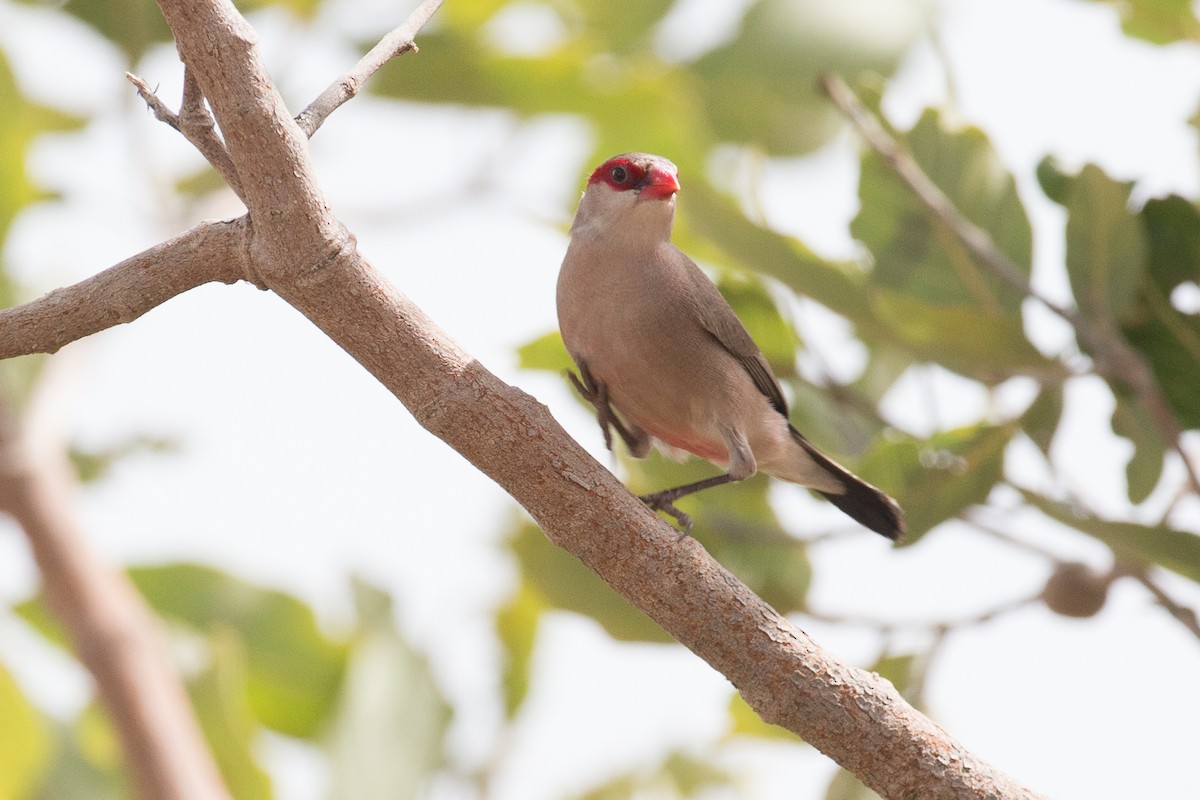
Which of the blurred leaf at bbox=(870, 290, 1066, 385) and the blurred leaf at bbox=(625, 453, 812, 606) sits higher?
the blurred leaf at bbox=(870, 290, 1066, 385)

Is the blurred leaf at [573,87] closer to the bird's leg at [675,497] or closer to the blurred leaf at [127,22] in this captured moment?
the blurred leaf at [127,22]

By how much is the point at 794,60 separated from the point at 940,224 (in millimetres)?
1644

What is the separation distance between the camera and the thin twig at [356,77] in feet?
6.09

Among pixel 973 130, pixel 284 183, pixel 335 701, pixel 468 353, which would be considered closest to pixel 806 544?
pixel 973 130

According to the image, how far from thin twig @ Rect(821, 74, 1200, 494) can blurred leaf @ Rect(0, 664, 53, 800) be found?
3076 mm

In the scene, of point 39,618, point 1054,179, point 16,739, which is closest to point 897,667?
point 1054,179

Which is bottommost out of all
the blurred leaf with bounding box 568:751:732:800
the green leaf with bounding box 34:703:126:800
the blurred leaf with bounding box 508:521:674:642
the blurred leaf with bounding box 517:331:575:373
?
the blurred leaf with bounding box 568:751:732:800

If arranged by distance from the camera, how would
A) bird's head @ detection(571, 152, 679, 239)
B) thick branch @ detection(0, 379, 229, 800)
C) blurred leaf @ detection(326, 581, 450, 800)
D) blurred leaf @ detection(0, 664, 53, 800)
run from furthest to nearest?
blurred leaf @ detection(326, 581, 450, 800) < blurred leaf @ detection(0, 664, 53, 800) < thick branch @ detection(0, 379, 229, 800) < bird's head @ detection(571, 152, 679, 239)

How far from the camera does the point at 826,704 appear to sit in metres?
2.01

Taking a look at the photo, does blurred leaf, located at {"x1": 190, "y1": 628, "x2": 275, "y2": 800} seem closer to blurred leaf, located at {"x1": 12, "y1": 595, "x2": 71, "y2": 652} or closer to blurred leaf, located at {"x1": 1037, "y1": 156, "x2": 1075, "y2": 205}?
blurred leaf, located at {"x1": 12, "y1": 595, "x2": 71, "y2": 652}

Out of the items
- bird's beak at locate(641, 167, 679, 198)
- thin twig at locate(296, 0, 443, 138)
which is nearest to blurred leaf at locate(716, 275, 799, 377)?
bird's beak at locate(641, 167, 679, 198)

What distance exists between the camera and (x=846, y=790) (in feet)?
8.96

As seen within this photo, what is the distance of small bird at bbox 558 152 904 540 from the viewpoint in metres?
2.79

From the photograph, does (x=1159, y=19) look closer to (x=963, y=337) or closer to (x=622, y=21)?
(x=963, y=337)
